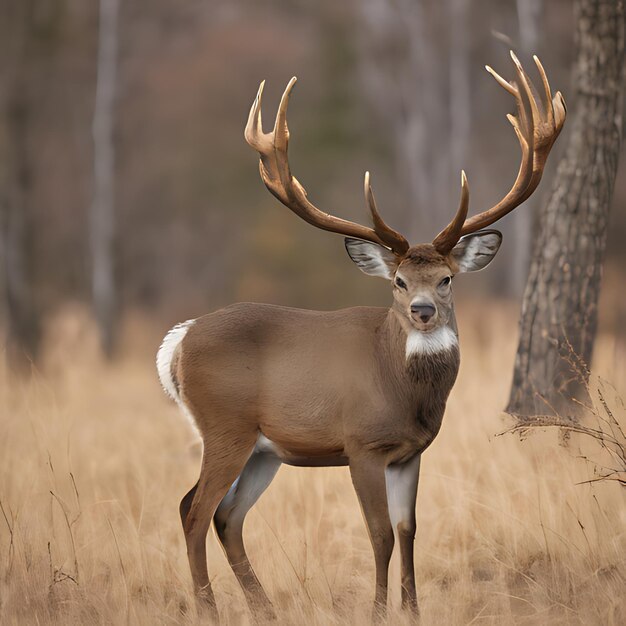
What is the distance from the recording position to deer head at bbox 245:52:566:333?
4.84 meters

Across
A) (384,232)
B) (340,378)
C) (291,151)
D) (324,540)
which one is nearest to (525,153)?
(384,232)

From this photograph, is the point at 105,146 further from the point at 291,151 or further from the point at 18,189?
the point at 291,151

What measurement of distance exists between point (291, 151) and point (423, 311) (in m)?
23.3

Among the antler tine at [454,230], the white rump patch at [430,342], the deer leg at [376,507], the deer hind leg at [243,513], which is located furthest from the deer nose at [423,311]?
the deer hind leg at [243,513]

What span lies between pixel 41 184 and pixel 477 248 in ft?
75.7

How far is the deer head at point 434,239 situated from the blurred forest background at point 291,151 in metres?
14.8

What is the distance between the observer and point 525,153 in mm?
5227

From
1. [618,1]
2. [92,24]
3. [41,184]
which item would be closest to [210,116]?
[41,184]

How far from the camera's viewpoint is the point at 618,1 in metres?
7.04

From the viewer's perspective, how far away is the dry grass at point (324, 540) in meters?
5.00

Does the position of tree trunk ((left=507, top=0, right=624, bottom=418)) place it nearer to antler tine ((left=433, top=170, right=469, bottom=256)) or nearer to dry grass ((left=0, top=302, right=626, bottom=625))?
dry grass ((left=0, top=302, right=626, bottom=625))

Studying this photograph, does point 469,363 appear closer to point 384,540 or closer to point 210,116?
point 384,540

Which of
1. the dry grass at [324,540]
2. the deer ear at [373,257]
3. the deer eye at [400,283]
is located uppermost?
the deer ear at [373,257]

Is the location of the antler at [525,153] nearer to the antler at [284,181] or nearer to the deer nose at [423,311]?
the antler at [284,181]
